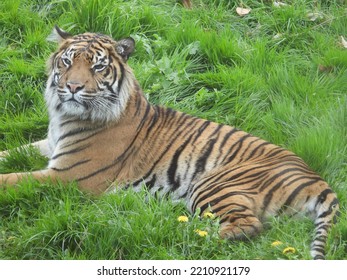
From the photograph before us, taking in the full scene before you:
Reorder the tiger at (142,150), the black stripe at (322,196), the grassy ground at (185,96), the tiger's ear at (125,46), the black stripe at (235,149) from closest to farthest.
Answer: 1. the grassy ground at (185,96)
2. the black stripe at (322,196)
3. the tiger at (142,150)
4. the black stripe at (235,149)
5. the tiger's ear at (125,46)

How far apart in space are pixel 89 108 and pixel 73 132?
0.80ft

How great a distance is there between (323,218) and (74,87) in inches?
85.3

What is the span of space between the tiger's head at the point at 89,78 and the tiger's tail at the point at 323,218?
70.9 inches

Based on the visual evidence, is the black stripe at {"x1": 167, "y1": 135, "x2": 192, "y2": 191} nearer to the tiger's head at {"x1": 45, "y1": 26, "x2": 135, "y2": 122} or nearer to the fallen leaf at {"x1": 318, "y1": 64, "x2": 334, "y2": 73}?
the tiger's head at {"x1": 45, "y1": 26, "x2": 135, "y2": 122}

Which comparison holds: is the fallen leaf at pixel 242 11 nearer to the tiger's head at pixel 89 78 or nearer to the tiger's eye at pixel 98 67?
the tiger's head at pixel 89 78

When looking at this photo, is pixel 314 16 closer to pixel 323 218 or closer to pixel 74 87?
pixel 74 87

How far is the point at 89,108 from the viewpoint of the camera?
21.9 feet

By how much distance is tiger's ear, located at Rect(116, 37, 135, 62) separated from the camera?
6863 millimetres

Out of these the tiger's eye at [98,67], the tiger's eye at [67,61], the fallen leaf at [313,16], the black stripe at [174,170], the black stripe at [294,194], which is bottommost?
the black stripe at [174,170]

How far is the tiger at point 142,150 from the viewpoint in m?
6.21

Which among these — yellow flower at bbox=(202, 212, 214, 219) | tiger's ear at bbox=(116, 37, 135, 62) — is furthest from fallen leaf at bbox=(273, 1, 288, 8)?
yellow flower at bbox=(202, 212, 214, 219)

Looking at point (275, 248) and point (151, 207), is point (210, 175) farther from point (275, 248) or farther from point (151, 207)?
point (275, 248)

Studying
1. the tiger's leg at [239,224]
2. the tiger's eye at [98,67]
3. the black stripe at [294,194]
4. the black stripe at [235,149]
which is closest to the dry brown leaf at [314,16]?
the black stripe at [235,149]

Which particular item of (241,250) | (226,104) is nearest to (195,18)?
(226,104)
